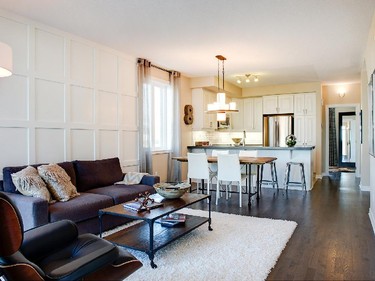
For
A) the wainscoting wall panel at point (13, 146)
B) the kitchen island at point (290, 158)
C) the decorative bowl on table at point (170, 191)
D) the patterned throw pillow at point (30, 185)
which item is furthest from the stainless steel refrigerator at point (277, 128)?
the patterned throw pillow at point (30, 185)

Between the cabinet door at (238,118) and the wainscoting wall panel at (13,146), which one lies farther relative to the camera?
the cabinet door at (238,118)

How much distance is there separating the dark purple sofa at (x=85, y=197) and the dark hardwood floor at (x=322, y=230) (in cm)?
146

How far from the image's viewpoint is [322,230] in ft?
12.2

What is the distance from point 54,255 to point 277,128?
785cm

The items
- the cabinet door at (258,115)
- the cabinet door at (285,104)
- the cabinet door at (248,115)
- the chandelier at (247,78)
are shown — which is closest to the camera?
the chandelier at (247,78)

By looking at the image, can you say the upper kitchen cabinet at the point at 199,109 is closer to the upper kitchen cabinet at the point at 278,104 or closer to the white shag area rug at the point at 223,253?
the upper kitchen cabinet at the point at 278,104

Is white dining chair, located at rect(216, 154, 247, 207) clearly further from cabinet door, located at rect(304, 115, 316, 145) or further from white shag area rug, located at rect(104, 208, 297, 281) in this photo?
cabinet door, located at rect(304, 115, 316, 145)

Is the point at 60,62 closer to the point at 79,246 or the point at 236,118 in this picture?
the point at 79,246

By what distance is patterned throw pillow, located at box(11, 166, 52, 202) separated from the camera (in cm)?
316

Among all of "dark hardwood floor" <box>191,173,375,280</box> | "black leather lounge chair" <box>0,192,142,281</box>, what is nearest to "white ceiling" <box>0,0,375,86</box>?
"black leather lounge chair" <box>0,192,142,281</box>

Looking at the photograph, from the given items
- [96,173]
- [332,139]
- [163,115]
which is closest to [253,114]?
[163,115]

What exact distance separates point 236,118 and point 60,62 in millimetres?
6363

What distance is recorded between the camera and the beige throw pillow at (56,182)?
11.3ft

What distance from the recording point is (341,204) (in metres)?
5.14
